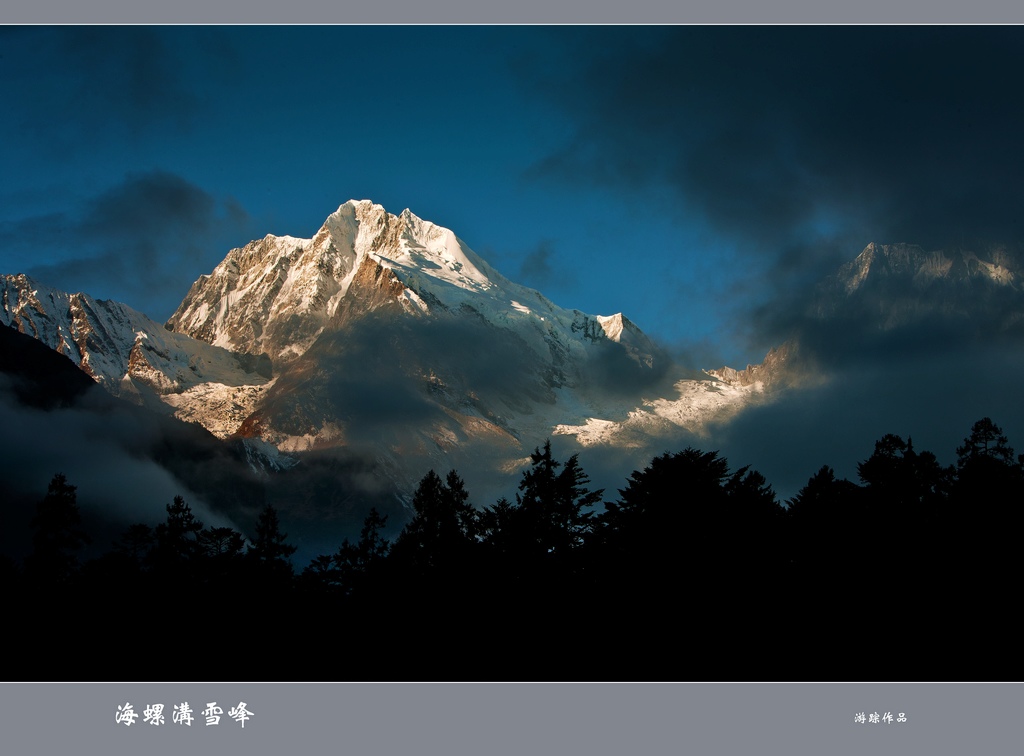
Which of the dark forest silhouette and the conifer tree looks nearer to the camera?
the dark forest silhouette

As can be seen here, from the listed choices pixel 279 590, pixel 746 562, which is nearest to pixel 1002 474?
pixel 746 562

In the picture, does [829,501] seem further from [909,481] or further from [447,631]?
[447,631]

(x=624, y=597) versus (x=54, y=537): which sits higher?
(x=54, y=537)

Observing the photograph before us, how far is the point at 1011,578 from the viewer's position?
2061 inches

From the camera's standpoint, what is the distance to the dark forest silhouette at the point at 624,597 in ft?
167

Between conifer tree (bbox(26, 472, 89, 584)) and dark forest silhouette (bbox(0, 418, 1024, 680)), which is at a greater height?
conifer tree (bbox(26, 472, 89, 584))

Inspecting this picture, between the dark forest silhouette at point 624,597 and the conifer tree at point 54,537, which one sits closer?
the dark forest silhouette at point 624,597

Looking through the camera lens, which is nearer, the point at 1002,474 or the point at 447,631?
the point at 447,631

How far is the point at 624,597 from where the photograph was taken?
56.5 metres

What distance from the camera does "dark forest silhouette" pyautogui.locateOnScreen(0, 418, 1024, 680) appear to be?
50875 millimetres

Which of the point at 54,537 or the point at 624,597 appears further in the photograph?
the point at 54,537
